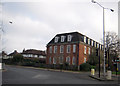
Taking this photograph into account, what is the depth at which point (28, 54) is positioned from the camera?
71.2 metres

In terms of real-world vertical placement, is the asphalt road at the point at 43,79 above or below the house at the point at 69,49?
below

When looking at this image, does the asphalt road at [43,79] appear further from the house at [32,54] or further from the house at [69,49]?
the house at [32,54]

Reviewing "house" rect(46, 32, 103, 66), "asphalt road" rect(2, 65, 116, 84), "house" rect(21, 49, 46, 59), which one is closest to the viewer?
"asphalt road" rect(2, 65, 116, 84)

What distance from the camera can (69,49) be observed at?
41.6 m

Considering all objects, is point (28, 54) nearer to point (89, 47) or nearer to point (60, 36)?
point (60, 36)

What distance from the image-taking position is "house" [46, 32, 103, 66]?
3984 cm

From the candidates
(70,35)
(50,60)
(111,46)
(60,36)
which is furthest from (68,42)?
(111,46)

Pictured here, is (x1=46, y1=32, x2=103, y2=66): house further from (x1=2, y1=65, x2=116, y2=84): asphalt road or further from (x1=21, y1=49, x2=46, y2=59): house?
(x1=21, y1=49, x2=46, y2=59): house

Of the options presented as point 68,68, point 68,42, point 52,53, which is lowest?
point 68,68

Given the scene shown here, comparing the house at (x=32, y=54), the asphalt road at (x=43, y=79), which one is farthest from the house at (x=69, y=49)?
the house at (x=32, y=54)

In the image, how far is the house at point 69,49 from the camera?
39.8 meters

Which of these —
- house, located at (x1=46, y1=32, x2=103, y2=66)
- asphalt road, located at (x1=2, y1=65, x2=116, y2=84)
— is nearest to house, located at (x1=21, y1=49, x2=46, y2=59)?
house, located at (x1=46, y1=32, x2=103, y2=66)

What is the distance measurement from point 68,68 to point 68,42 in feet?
28.4

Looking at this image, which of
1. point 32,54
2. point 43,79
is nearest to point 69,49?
point 43,79
